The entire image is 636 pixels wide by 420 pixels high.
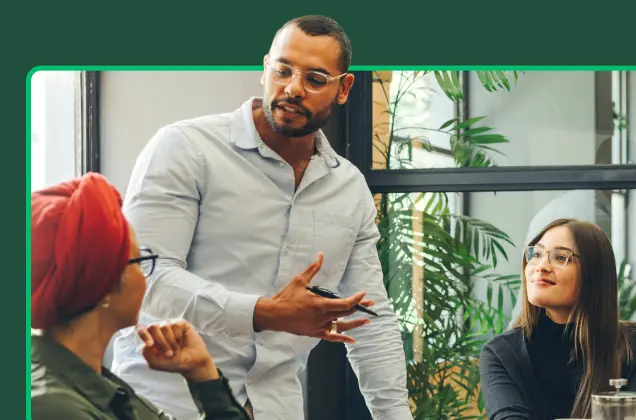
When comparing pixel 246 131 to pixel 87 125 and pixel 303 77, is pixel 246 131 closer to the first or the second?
pixel 303 77

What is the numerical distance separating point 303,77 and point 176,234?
0.53 m

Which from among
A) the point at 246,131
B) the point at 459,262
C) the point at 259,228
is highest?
the point at 246,131

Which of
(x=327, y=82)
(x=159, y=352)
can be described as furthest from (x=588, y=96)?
(x=159, y=352)

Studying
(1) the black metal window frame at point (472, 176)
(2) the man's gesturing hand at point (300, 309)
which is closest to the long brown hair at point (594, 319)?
(1) the black metal window frame at point (472, 176)

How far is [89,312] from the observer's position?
263 cm

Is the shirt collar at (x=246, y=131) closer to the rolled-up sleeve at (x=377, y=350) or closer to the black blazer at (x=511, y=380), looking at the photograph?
the rolled-up sleeve at (x=377, y=350)

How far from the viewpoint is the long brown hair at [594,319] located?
340cm

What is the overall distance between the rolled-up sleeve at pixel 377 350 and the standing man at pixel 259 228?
0.29 feet

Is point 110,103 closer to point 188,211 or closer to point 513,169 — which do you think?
point 188,211

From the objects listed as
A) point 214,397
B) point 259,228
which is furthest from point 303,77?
point 214,397

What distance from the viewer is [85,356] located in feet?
8.54

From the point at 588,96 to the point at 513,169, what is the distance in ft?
1.08

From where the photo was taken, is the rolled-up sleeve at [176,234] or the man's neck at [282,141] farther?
the man's neck at [282,141]

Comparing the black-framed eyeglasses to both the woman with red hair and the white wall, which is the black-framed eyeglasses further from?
the white wall
